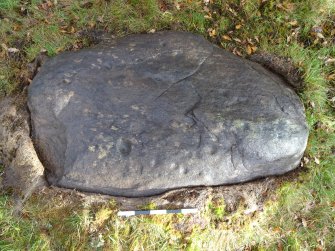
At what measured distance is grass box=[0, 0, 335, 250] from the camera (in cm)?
423

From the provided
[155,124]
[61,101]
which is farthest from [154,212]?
[61,101]

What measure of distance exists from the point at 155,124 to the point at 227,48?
1.93m

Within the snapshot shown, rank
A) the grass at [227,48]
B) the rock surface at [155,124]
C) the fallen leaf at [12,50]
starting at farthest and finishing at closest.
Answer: the fallen leaf at [12,50], the grass at [227,48], the rock surface at [155,124]

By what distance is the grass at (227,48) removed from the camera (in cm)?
423

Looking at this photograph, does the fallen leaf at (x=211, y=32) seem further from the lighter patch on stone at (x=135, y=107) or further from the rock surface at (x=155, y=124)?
the lighter patch on stone at (x=135, y=107)

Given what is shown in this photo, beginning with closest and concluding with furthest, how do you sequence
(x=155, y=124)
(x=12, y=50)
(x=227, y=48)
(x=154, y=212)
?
(x=155, y=124) < (x=154, y=212) < (x=12, y=50) < (x=227, y=48)

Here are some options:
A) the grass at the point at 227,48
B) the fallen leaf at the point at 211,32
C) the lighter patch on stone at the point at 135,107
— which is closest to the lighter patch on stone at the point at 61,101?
the lighter patch on stone at the point at 135,107

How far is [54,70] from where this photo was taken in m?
4.18

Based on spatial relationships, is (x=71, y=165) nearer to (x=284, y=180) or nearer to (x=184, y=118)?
(x=184, y=118)

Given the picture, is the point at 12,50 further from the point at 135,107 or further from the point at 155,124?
the point at 155,124

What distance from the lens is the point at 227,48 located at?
5102mm

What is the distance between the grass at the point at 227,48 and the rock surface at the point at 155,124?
55 cm

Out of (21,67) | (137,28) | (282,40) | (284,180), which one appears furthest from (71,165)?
(282,40)

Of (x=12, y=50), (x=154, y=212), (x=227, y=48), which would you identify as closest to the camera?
(x=154, y=212)
